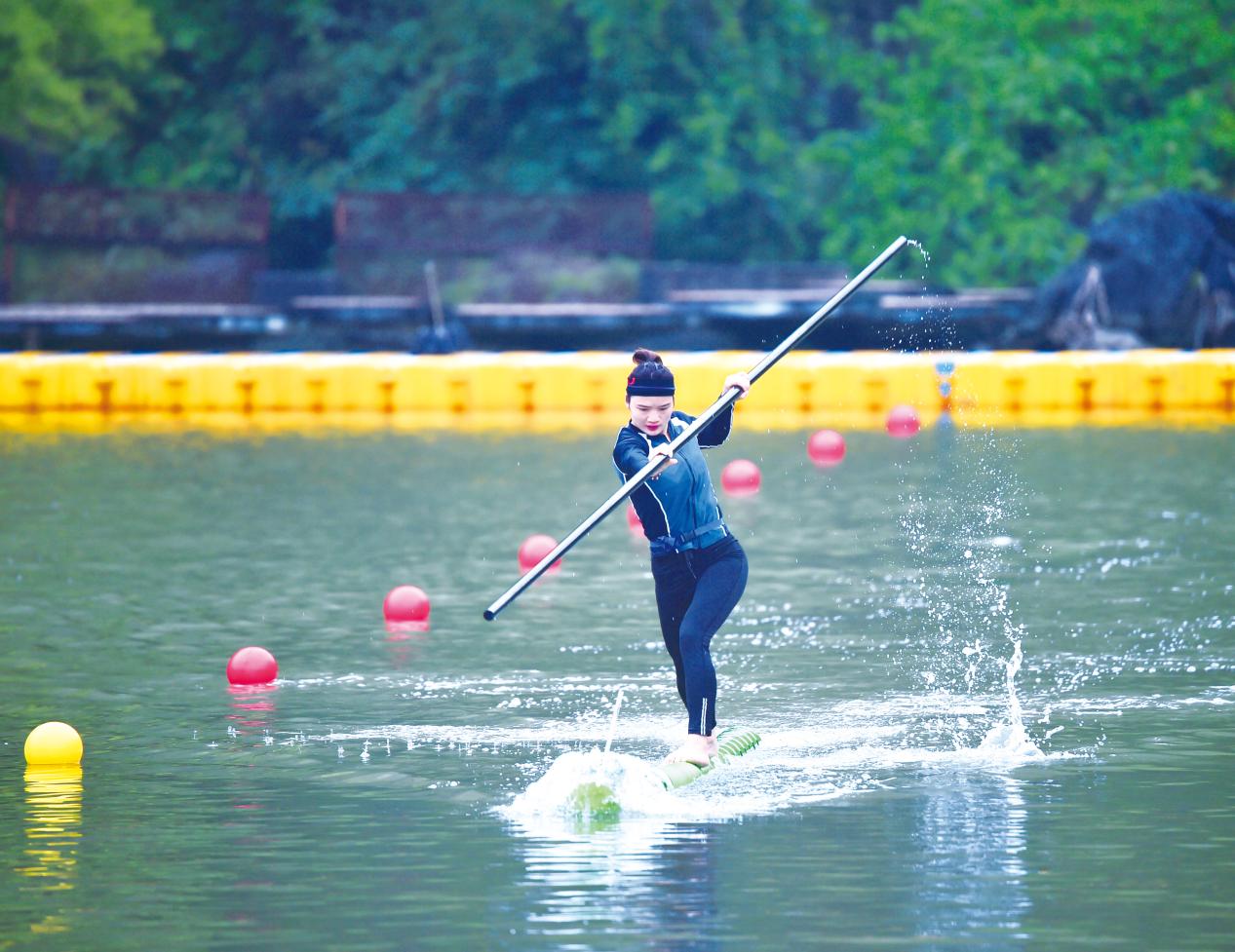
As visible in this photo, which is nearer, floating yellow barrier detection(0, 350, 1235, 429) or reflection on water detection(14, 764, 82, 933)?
reflection on water detection(14, 764, 82, 933)

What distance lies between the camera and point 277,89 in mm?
37219

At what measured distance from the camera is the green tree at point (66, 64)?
33.5 m

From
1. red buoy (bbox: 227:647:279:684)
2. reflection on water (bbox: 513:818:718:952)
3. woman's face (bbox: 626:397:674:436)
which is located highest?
woman's face (bbox: 626:397:674:436)

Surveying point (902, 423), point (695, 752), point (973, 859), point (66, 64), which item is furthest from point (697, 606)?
point (66, 64)

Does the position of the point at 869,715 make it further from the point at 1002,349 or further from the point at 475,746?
the point at 1002,349

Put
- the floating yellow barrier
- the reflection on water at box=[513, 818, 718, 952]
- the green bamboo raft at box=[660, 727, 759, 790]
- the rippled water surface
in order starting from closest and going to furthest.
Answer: the reflection on water at box=[513, 818, 718, 952]
the rippled water surface
the green bamboo raft at box=[660, 727, 759, 790]
the floating yellow barrier

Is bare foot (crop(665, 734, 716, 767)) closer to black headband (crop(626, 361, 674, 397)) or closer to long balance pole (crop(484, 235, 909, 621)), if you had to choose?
long balance pole (crop(484, 235, 909, 621))

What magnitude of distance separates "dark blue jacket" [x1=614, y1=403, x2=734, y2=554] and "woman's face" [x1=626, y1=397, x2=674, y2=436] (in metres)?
0.03

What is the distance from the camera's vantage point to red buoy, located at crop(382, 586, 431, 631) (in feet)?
43.8

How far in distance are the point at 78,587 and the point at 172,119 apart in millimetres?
24058

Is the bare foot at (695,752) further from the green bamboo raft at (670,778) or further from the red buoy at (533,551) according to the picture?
the red buoy at (533,551)

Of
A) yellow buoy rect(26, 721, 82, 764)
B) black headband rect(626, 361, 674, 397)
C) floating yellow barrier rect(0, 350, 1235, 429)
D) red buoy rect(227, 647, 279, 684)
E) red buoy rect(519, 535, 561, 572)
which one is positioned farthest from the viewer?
floating yellow barrier rect(0, 350, 1235, 429)

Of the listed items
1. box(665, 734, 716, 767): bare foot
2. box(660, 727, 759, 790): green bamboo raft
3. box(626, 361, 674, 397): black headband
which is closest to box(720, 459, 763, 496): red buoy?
box(660, 727, 759, 790): green bamboo raft

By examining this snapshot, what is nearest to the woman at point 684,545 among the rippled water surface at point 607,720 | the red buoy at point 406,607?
the rippled water surface at point 607,720
